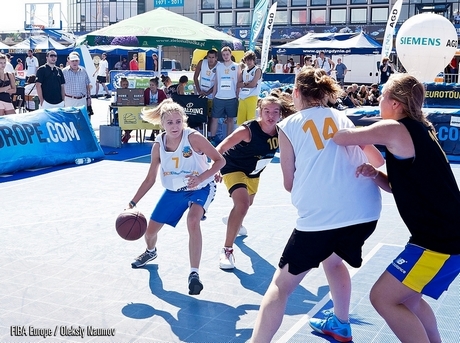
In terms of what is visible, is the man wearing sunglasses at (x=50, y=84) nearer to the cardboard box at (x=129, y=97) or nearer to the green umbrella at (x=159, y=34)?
the cardboard box at (x=129, y=97)

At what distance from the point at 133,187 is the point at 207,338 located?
5.92 meters

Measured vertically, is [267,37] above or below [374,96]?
above

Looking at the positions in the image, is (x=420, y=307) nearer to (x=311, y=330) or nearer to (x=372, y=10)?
(x=311, y=330)

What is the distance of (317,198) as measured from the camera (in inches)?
147

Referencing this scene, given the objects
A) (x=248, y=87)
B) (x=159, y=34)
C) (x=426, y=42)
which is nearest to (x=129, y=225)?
(x=248, y=87)

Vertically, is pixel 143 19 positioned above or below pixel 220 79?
above

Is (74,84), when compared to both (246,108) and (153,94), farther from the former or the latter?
(246,108)

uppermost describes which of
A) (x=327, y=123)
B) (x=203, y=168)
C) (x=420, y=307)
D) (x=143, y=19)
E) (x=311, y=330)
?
(x=143, y=19)

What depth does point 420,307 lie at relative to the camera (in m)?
3.85

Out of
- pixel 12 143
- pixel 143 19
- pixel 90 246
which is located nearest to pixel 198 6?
pixel 143 19

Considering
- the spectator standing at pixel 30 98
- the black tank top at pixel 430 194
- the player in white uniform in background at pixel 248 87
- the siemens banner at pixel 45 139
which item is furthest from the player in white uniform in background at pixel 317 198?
the spectator standing at pixel 30 98

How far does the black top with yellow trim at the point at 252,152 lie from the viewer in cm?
605

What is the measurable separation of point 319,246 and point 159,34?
1252 cm

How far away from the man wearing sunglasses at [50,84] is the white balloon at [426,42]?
13.4 metres
